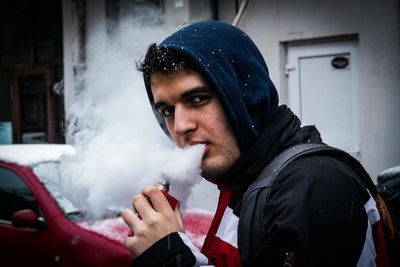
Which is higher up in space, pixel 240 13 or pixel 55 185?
pixel 240 13

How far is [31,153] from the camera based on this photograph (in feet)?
16.1

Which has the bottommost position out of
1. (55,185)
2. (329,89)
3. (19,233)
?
(19,233)

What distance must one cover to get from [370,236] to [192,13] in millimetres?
6926

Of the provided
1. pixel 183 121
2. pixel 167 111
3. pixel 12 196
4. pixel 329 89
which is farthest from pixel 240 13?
pixel 183 121

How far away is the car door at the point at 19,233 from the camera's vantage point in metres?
4.18

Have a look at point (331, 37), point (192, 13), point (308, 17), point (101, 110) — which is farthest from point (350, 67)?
point (101, 110)

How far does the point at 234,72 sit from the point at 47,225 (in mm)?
2943

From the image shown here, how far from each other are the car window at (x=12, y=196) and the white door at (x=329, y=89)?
13.8 feet

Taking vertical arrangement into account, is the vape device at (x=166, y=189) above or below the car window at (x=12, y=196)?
above

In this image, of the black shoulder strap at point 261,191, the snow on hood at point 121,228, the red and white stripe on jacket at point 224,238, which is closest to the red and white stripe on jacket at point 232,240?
the red and white stripe on jacket at point 224,238

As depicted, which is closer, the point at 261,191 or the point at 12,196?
the point at 261,191

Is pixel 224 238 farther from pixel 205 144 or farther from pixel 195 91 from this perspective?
pixel 195 91

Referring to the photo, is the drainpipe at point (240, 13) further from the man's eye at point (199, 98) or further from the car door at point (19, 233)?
the man's eye at point (199, 98)

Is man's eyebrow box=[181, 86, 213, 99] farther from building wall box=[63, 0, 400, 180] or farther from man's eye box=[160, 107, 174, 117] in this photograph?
building wall box=[63, 0, 400, 180]
